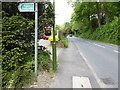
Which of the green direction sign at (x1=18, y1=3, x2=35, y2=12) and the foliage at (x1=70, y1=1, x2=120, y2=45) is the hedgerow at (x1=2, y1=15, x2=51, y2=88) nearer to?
the green direction sign at (x1=18, y1=3, x2=35, y2=12)

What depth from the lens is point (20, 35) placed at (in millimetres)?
3137

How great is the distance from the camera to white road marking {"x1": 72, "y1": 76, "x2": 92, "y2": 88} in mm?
2770

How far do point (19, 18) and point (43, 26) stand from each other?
0.89 m

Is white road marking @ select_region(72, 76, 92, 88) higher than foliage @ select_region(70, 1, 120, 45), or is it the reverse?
foliage @ select_region(70, 1, 120, 45)

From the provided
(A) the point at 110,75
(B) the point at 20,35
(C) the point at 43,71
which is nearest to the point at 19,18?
(B) the point at 20,35

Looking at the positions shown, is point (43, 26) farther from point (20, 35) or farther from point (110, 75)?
point (110, 75)

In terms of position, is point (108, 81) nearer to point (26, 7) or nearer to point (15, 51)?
point (15, 51)

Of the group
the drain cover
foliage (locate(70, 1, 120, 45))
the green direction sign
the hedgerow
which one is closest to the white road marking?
the drain cover

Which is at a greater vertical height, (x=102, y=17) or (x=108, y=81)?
(x=102, y=17)

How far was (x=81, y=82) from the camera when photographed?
2.97 meters

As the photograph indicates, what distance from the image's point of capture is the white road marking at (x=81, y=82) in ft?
9.09

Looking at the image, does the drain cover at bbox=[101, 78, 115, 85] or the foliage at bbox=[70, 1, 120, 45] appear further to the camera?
the foliage at bbox=[70, 1, 120, 45]

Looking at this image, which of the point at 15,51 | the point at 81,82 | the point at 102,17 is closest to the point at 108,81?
the point at 81,82

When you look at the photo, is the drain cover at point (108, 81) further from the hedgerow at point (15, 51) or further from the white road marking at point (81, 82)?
the hedgerow at point (15, 51)
